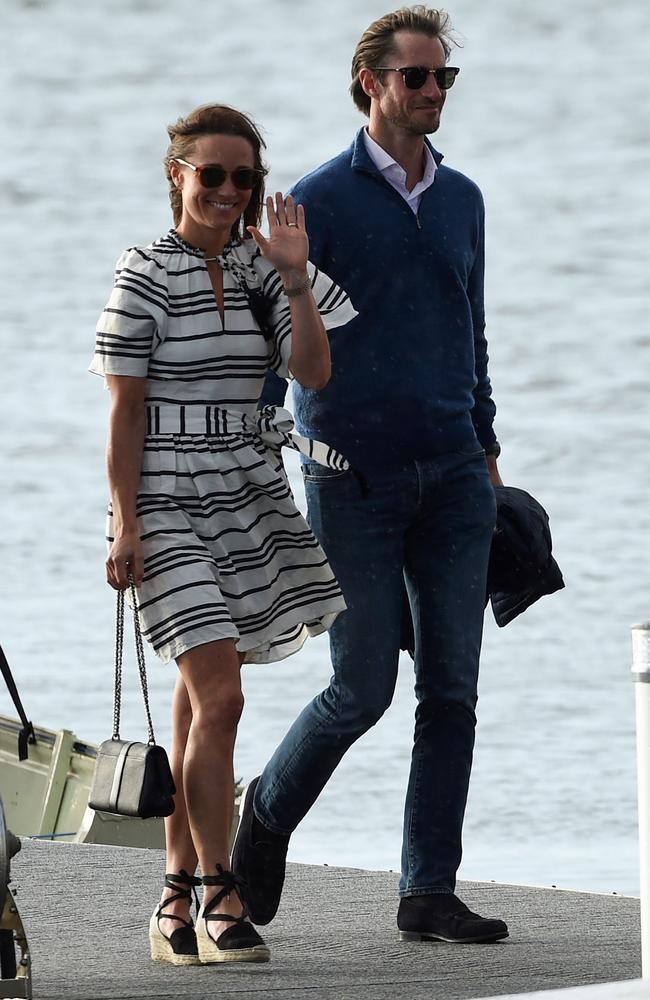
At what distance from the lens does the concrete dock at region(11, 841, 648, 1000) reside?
4414 millimetres

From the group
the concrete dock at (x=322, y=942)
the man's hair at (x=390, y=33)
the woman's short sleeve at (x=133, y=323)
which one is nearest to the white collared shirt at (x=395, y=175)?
the man's hair at (x=390, y=33)

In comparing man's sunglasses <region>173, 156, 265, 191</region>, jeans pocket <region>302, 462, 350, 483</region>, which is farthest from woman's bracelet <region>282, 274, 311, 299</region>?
jeans pocket <region>302, 462, 350, 483</region>

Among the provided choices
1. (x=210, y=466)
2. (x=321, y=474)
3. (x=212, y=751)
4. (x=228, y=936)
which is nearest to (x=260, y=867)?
(x=228, y=936)

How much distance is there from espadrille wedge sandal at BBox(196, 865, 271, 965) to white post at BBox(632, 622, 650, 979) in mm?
909

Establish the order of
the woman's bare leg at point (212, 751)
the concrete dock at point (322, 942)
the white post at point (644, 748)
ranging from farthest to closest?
the woman's bare leg at point (212, 751) → the concrete dock at point (322, 942) → the white post at point (644, 748)

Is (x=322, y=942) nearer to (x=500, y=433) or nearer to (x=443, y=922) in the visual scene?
(x=443, y=922)

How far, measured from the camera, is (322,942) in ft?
16.8

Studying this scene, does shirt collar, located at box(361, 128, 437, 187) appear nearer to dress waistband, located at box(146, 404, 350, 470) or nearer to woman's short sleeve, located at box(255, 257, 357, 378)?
woman's short sleeve, located at box(255, 257, 357, 378)

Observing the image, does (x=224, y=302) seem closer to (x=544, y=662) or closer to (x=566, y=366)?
(x=544, y=662)

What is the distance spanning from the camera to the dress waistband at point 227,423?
4617 mm

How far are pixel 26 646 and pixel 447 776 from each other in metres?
15.4

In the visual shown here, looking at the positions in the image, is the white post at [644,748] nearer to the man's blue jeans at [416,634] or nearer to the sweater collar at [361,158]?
the man's blue jeans at [416,634]

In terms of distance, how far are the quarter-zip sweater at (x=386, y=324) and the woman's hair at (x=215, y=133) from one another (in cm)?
29

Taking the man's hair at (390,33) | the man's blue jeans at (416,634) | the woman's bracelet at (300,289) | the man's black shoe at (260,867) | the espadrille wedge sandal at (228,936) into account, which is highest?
the man's hair at (390,33)
